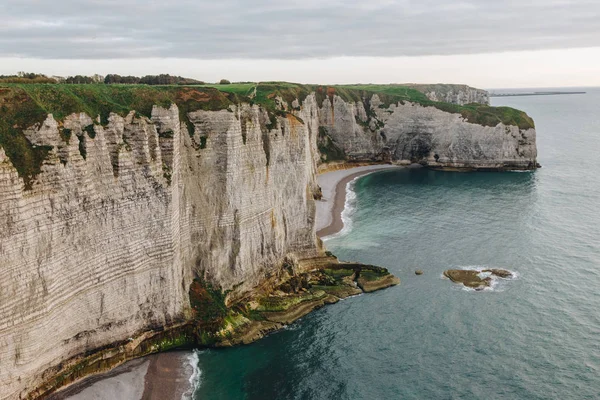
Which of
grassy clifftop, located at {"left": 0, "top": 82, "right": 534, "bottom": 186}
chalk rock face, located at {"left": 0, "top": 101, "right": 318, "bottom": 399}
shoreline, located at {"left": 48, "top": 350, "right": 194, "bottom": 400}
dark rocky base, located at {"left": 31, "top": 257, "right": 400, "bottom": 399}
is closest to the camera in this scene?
chalk rock face, located at {"left": 0, "top": 101, "right": 318, "bottom": 399}

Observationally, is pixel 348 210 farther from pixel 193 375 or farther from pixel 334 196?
pixel 193 375

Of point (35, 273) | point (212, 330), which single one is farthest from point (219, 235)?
point (35, 273)

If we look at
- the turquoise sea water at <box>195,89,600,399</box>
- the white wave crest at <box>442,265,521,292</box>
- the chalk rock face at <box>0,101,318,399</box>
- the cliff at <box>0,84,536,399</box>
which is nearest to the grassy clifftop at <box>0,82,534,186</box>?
the cliff at <box>0,84,536,399</box>

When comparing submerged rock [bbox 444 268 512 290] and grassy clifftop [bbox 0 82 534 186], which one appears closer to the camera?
grassy clifftop [bbox 0 82 534 186]

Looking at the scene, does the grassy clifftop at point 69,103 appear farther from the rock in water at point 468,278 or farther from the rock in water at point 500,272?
the rock in water at point 500,272

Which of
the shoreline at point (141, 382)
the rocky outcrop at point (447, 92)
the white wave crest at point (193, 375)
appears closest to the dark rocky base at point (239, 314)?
the shoreline at point (141, 382)

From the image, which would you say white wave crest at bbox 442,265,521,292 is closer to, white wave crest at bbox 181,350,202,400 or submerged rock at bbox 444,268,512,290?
submerged rock at bbox 444,268,512,290
